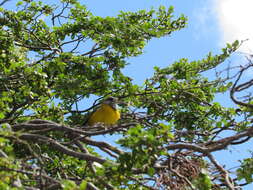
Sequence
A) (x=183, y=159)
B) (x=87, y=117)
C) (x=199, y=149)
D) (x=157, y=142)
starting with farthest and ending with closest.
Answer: (x=87, y=117)
(x=183, y=159)
(x=199, y=149)
(x=157, y=142)

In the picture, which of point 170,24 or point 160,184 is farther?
point 170,24

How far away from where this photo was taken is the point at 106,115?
8062mm

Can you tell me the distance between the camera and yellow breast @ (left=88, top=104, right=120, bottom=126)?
7.98 m

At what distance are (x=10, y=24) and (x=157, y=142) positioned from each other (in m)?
6.30

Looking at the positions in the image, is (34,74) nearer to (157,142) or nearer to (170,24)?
(157,142)

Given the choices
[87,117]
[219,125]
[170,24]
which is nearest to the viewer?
[219,125]

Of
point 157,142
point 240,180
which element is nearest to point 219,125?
point 240,180

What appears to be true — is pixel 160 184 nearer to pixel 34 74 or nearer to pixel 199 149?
pixel 199 149

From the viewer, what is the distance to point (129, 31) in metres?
9.27

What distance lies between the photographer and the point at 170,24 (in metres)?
10.9

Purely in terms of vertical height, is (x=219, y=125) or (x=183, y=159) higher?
(x=219, y=125)

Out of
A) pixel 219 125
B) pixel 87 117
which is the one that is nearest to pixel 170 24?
pixel 87 117

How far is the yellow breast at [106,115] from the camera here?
7984 mm

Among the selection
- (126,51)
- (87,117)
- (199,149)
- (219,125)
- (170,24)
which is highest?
(170,24)
